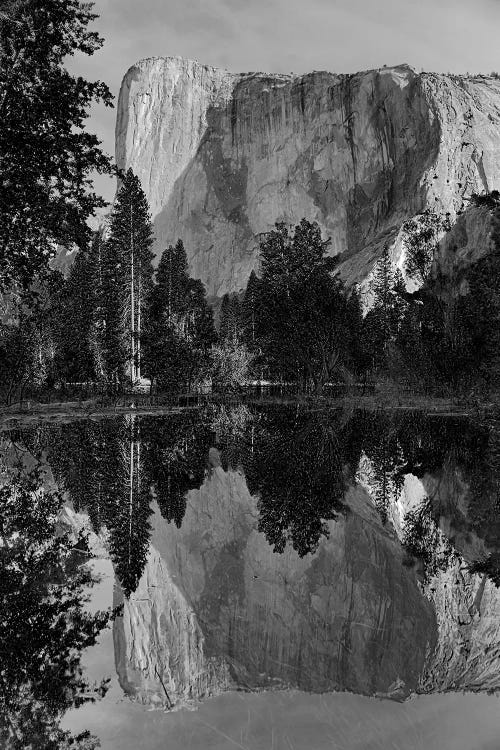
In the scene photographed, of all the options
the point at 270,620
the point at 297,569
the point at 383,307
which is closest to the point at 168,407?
the point at 297,569

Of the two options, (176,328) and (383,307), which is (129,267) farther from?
(383,307)

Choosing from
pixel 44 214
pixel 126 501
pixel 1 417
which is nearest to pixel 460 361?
pixel 1 417

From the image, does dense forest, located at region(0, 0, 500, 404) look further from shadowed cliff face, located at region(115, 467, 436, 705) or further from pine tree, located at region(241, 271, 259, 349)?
shadowed cliff face, located at region(115, 467, 436, 705)

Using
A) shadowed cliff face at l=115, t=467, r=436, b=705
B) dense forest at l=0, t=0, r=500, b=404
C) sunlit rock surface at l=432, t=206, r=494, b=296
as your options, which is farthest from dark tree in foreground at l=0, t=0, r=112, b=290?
sunlit rock surface at l=432, t=206, r=494, b=296

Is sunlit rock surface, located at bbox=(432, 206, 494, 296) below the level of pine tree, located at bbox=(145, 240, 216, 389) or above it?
above

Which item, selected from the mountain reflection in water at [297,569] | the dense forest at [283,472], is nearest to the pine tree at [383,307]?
the dense forest at [283,472]

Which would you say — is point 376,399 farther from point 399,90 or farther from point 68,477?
point 399,90

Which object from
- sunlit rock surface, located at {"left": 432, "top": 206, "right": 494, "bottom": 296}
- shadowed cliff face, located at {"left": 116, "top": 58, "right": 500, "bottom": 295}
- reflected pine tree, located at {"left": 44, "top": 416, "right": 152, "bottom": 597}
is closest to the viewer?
reflected pine tree, located at {"left": 44, "top": 416, "right": 152, "bottom": 597}
